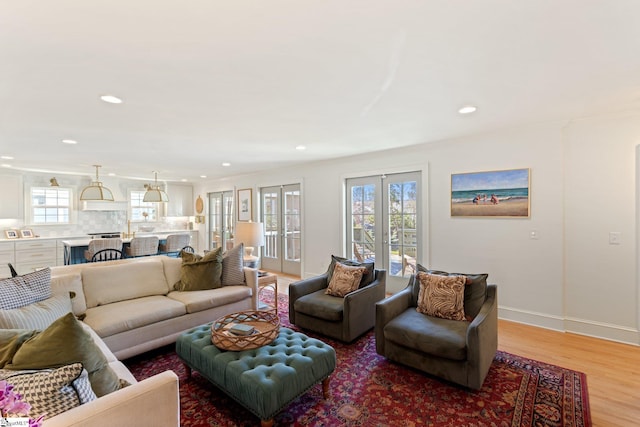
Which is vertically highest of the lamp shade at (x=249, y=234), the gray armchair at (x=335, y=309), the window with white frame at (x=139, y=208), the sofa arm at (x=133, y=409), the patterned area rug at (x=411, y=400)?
the window with white frame at (x=139, y=208)

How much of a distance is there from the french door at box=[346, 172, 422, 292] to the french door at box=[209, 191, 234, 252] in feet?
12.6

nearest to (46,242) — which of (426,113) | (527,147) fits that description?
(426,113)

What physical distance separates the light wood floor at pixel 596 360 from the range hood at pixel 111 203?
27.4 feet

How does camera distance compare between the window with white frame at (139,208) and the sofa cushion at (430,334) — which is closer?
the sofa cushion at (430,334)

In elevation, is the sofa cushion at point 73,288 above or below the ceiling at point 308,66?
below

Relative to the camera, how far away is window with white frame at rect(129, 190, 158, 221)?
7.89 metres

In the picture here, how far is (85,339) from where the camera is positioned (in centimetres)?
136

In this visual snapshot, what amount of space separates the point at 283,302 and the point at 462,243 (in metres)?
2.66

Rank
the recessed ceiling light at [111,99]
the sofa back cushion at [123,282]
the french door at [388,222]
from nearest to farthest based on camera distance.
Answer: the recessed ceiling light at [111,99] < the sofa back cushion at [123,282] < the french door at [388,222]

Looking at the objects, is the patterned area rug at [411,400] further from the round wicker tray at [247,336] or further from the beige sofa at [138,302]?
the round wicker tray at [247,336]

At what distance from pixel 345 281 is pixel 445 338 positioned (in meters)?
1.30

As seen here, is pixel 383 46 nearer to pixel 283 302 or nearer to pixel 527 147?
pixel 527 147

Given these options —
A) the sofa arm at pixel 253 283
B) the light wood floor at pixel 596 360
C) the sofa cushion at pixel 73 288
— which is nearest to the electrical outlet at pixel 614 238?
the light wood floor at pixel 596 360

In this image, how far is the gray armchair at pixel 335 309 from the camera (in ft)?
9.75
